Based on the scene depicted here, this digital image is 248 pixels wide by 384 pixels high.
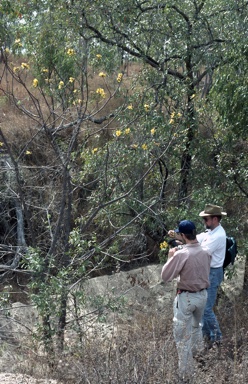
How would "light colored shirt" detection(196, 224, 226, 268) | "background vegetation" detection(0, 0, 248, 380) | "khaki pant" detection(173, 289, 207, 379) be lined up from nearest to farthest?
"khaki pant" detection(173, 289, 207, 379) → "light colored shirt" detection(196, 224, 226, 268) → "background vegetation" detection(0, 0, 248, 380)

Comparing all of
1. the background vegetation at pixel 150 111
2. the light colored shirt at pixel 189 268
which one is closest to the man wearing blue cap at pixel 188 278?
the light colored shirt at pixel 189 268

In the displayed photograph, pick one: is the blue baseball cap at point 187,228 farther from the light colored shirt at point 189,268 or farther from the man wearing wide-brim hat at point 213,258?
the man wearing wide-brim hat at point 213,258

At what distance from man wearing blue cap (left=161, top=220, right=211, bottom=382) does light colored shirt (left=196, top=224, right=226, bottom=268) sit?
2.03 feet

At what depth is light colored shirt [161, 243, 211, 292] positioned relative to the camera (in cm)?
597

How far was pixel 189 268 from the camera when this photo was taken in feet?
19.7

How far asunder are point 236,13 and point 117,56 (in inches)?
78.6

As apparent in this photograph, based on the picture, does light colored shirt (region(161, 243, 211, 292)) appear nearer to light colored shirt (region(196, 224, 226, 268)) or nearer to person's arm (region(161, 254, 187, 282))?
person's arm (region(161, 254, 187, 282))

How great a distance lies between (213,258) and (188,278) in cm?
91

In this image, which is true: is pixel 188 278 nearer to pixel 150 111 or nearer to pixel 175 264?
pixel 175 264

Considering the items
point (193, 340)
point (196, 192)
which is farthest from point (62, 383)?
point (196, 192)

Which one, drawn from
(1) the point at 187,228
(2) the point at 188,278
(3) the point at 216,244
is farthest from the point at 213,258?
(1) the point at 187,228

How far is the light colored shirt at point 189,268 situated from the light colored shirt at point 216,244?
2.13 ft

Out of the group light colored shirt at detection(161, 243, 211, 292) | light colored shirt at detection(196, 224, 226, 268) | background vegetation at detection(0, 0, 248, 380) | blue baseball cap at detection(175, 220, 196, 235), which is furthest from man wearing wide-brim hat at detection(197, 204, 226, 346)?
background vegetation at detection(0, 0, 248, 380)

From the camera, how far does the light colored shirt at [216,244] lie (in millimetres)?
6754
